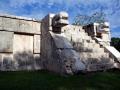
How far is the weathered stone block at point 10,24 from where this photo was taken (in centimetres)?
854

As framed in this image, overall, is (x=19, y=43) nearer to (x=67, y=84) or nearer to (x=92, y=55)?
(x=92, y=55)

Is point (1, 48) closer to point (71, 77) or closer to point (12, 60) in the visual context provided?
point (12, 60)

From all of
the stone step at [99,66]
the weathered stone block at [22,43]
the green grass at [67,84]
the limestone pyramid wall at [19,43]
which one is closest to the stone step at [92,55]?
the stone step at [99,66]

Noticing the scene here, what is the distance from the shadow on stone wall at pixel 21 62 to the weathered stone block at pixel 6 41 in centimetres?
33

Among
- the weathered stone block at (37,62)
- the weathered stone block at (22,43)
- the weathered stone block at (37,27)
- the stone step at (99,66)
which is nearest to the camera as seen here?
the stone step at (99,66)

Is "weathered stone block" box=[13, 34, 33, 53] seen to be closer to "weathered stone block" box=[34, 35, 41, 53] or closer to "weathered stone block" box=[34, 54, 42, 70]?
"weathered stone block" box=[34, 35, 41, 53]

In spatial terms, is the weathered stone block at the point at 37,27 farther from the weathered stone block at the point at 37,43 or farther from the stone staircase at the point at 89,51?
the stone staircase at the point at 89,51

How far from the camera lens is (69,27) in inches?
405

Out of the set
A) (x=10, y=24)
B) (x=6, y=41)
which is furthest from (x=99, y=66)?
(x=10, y=24)

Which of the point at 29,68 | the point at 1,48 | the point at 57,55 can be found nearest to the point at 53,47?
the point at 57,55

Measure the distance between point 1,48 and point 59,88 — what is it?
3.77 m

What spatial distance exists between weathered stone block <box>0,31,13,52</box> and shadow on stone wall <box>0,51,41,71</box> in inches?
13.1

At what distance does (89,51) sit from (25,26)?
3.02 metres

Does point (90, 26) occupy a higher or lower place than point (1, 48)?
higher
